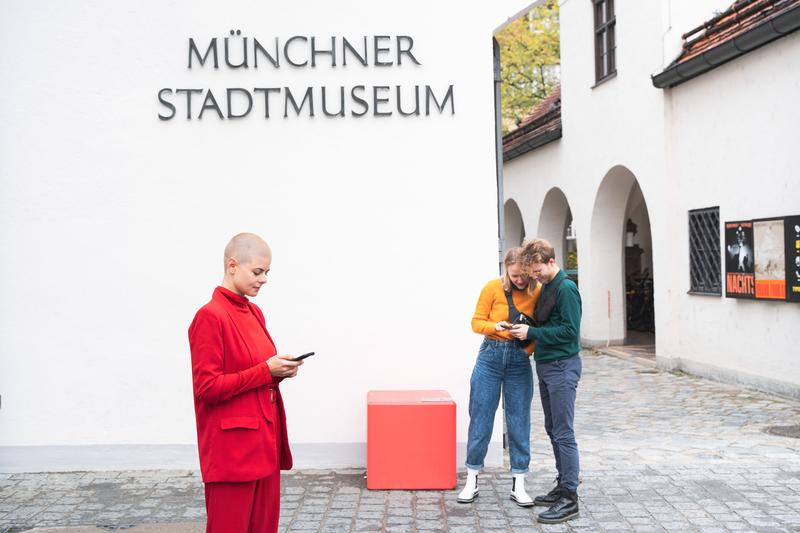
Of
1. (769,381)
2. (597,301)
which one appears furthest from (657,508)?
(597,301)

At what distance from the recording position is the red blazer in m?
3.96

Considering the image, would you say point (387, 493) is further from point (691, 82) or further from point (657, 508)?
point (691, 82)

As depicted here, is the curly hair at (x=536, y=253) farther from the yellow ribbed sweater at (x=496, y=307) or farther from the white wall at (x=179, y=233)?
the white wall at (x=179, y=233)

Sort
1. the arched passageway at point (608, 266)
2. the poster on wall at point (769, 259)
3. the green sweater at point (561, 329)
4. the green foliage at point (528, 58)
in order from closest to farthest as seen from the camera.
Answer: the green sweater at point (561, 329) → the poster on wall at point (769, 259) → the arched passageway at point (608, 266) → the green foliage at point (528, 58)

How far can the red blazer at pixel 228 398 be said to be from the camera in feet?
13.0

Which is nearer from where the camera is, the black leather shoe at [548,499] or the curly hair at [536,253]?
the curly hair at [536,253]

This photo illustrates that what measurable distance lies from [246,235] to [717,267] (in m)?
10.0

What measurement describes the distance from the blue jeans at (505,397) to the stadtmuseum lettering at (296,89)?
223cm

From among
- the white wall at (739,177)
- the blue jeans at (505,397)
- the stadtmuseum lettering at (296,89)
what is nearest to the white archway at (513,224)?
the white wall at (739,177)

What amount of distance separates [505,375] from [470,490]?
0.84m

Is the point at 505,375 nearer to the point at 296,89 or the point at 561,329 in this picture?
the point at 561,329

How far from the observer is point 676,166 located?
1405cm


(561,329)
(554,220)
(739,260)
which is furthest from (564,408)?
(554,220)

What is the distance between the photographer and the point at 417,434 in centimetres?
698
